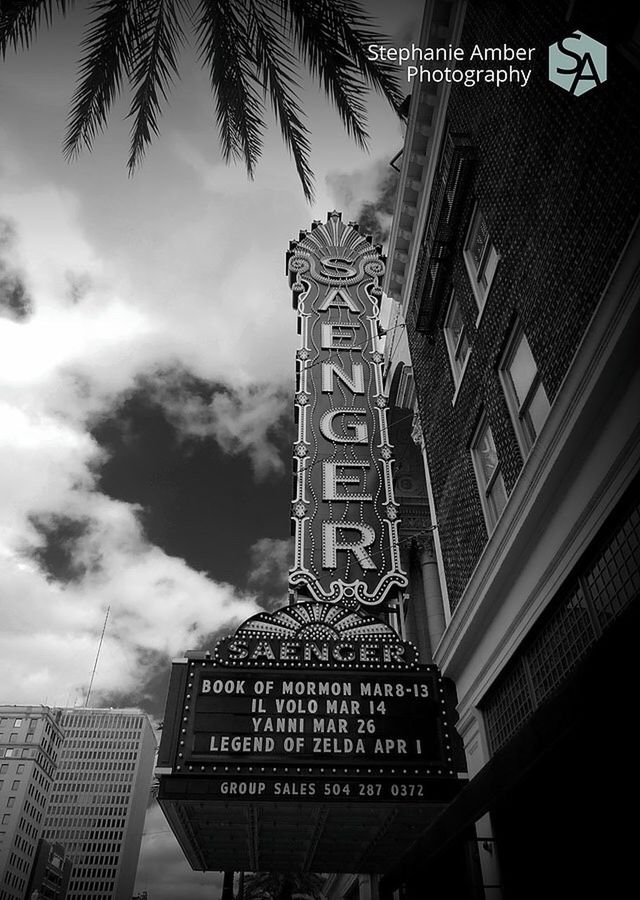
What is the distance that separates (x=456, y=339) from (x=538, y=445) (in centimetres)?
715

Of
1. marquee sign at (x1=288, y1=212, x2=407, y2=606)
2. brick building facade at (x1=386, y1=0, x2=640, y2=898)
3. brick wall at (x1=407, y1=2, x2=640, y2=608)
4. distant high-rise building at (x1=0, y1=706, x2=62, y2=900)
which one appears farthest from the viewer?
distant high-rise building at (x1=0, y1=706, x2=62, y2=900)

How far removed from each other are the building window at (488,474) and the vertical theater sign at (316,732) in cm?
252

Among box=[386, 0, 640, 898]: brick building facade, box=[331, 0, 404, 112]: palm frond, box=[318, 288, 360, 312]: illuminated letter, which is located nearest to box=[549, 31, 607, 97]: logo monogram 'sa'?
box=[386, 0, 640, 898]: brick building facade

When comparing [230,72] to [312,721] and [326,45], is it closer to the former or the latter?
[326,45]

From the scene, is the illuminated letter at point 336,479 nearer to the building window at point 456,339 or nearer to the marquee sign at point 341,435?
the marquee sign at point 341,435

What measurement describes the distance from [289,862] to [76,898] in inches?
9016

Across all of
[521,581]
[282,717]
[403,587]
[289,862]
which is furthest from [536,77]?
[289,862]

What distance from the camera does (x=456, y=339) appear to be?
48.7 feet

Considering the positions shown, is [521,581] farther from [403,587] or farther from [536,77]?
[536,77]

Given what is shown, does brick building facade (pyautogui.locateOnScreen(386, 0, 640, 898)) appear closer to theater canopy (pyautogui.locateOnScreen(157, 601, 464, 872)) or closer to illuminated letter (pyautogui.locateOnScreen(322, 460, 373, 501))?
theater canopy (pyautogui.locateOnScreen(157, 601, 464, 872))

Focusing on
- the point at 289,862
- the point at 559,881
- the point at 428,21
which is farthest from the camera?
the point at 428,21

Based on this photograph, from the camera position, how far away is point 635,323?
618 cm

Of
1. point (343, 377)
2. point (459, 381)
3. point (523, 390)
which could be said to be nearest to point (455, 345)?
point (459, 381)

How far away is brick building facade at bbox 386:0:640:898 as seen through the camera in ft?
20.8
